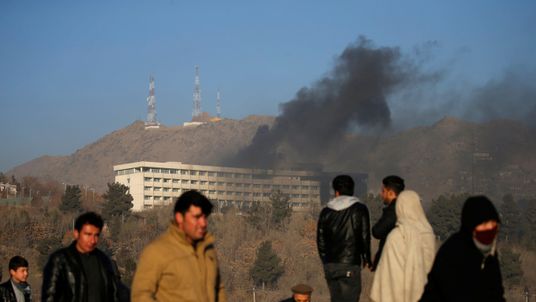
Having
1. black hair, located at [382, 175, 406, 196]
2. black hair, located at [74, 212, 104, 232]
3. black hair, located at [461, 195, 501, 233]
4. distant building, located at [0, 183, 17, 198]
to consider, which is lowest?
black hair, located at [461, 195, 501, 233]

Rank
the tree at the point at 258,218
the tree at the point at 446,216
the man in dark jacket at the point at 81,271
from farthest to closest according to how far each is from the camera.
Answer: the tree at the point at 258,218, the tree at the point at 446,216, the man in dark jacket at the point at 81,271

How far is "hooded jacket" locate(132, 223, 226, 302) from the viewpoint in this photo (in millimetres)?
5789

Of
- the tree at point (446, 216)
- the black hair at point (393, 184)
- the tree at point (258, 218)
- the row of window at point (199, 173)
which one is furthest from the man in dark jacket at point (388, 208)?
the row of window at point (199, 173)

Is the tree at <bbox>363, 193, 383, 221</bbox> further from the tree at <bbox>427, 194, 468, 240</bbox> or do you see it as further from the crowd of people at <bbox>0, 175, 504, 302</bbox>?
the crowd of people at <bbox>0, 175, 504, 302</bbox>

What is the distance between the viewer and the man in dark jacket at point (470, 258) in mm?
5270

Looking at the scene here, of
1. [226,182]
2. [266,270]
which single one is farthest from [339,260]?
[226,182]

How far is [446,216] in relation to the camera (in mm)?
83250

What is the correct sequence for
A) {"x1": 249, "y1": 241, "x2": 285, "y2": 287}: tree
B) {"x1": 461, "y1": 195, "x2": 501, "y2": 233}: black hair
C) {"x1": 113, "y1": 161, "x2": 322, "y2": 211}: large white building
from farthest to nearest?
{"x1": 113, "y1": 161, "x2": 322, "y2": 211}: large white building → {"x1": 249, "y1": 241, "x2": 285, "y2": 287}: tree → {"x1": 461, "y1": 195, "x2": 501, "y2": 233}: black hair

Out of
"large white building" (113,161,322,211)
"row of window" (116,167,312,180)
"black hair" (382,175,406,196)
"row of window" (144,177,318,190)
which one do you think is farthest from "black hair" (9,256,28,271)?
"row of window" (144,177,318,190)

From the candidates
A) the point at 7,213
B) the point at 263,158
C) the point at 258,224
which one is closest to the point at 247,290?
the point at 258,224

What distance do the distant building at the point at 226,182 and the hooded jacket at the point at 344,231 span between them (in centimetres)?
12715

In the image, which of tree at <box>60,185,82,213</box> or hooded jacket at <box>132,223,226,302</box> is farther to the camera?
tree at <box>60,185,82,213</box>

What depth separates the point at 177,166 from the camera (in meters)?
144

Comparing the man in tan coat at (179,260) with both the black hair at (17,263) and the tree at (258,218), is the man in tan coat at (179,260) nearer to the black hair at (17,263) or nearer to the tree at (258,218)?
the black hair at (17,263)
